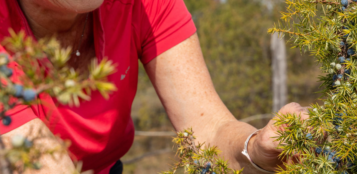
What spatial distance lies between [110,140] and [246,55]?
14761 mm

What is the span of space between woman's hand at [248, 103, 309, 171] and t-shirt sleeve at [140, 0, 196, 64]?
2.22ft

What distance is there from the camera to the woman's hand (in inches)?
41.2

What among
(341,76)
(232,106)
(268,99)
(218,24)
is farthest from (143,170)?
(341,76)

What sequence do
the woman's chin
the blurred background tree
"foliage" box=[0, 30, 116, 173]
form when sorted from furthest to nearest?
1. the blurred background tree
2. the woman's chin
3. "foliage" box=[0, 30, 116, 173]

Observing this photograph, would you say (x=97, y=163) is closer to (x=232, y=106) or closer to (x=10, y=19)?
(x=10, y=19)

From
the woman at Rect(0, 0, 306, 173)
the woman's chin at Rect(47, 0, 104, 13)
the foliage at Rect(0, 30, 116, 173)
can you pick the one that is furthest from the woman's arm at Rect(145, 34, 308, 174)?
the foliage at Rect(0, 30, 116, 173)

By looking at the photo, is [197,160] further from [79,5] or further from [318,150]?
[79,5]

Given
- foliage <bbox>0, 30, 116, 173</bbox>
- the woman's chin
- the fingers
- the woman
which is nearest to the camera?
foliage <bbox>0, 30, 116, 173</bbox>

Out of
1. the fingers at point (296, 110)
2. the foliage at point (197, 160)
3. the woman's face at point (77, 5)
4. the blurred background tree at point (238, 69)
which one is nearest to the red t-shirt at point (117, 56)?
the woman's face at point (77, 5)

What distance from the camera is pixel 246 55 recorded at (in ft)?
51.8

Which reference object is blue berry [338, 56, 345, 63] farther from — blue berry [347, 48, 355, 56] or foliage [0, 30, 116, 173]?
foliage [0, 30, 116, 173]

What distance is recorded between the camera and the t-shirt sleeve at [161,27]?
1623 mm

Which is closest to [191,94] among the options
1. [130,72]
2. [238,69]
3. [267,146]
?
[130,72]

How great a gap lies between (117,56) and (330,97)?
3.21ft
